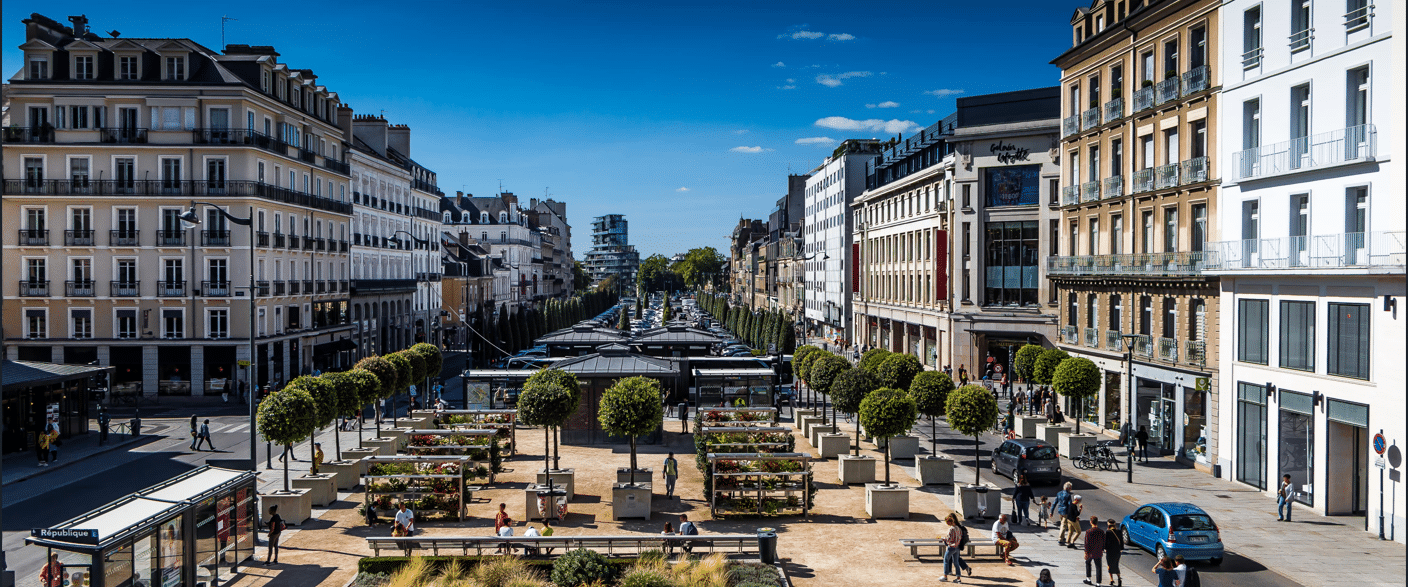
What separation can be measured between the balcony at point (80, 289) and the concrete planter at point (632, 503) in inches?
1713

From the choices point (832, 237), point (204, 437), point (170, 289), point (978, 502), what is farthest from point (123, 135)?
point (832, 237)

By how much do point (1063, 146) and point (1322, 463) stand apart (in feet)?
73.3

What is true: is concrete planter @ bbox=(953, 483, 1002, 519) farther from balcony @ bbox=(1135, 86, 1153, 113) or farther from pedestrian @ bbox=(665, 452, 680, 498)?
balcony @ bbox=(1135, 86, 1153, 113)

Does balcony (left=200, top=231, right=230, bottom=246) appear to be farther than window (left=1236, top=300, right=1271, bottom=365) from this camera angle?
Yes

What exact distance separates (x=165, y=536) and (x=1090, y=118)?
3842 cm

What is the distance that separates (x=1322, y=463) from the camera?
86.6ft

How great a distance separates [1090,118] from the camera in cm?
4228

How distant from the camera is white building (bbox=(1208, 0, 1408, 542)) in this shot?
79.8 ft

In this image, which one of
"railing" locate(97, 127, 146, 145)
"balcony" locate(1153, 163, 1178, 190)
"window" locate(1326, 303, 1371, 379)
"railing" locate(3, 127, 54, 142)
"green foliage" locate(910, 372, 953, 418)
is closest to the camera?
"window" locate(1326, 303, 1371, 379)

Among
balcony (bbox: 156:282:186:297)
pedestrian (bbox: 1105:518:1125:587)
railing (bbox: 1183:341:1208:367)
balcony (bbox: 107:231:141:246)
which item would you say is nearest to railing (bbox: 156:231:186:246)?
balcony (bbox: 107:231:141:246)

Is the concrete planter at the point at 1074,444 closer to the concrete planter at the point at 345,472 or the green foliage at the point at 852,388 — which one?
the green foliage at the point at 852,388

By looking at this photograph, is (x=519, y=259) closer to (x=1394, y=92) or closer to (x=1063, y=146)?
(x=1063, y=146)

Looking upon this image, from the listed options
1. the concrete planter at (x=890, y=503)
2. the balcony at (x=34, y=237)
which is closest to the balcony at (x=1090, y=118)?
the concrete planter at (x=890, y=503)

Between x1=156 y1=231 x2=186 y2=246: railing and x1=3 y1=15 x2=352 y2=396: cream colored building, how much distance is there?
0.26 feet
